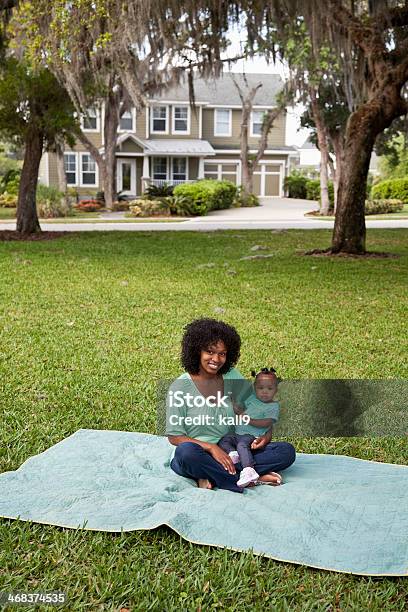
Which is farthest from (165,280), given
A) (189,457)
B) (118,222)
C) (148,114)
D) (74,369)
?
(148,114)

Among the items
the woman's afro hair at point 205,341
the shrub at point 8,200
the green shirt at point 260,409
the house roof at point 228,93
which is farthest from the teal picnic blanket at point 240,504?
the house roof at point 228,93

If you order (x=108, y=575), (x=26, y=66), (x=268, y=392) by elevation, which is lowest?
(x=108, y=575)

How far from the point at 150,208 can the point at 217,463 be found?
21.5 m

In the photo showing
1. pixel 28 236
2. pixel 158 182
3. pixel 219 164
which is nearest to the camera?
pixel 28 236

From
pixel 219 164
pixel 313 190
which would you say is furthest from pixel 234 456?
pixel 219 164

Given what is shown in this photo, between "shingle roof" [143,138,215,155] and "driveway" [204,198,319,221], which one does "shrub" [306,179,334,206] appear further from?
"shingle roof" [143,138,215,155]

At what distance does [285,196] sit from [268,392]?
113ft

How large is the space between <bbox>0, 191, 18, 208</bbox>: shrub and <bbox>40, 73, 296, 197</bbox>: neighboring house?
463 cm

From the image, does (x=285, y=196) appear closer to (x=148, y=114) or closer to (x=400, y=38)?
(x=148, y=114)

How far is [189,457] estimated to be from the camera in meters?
3.05

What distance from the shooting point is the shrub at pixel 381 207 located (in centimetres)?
2565

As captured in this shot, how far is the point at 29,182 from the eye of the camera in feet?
49.5

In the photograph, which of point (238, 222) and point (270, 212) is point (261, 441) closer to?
point (238, 222)

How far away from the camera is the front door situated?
1303 inches
